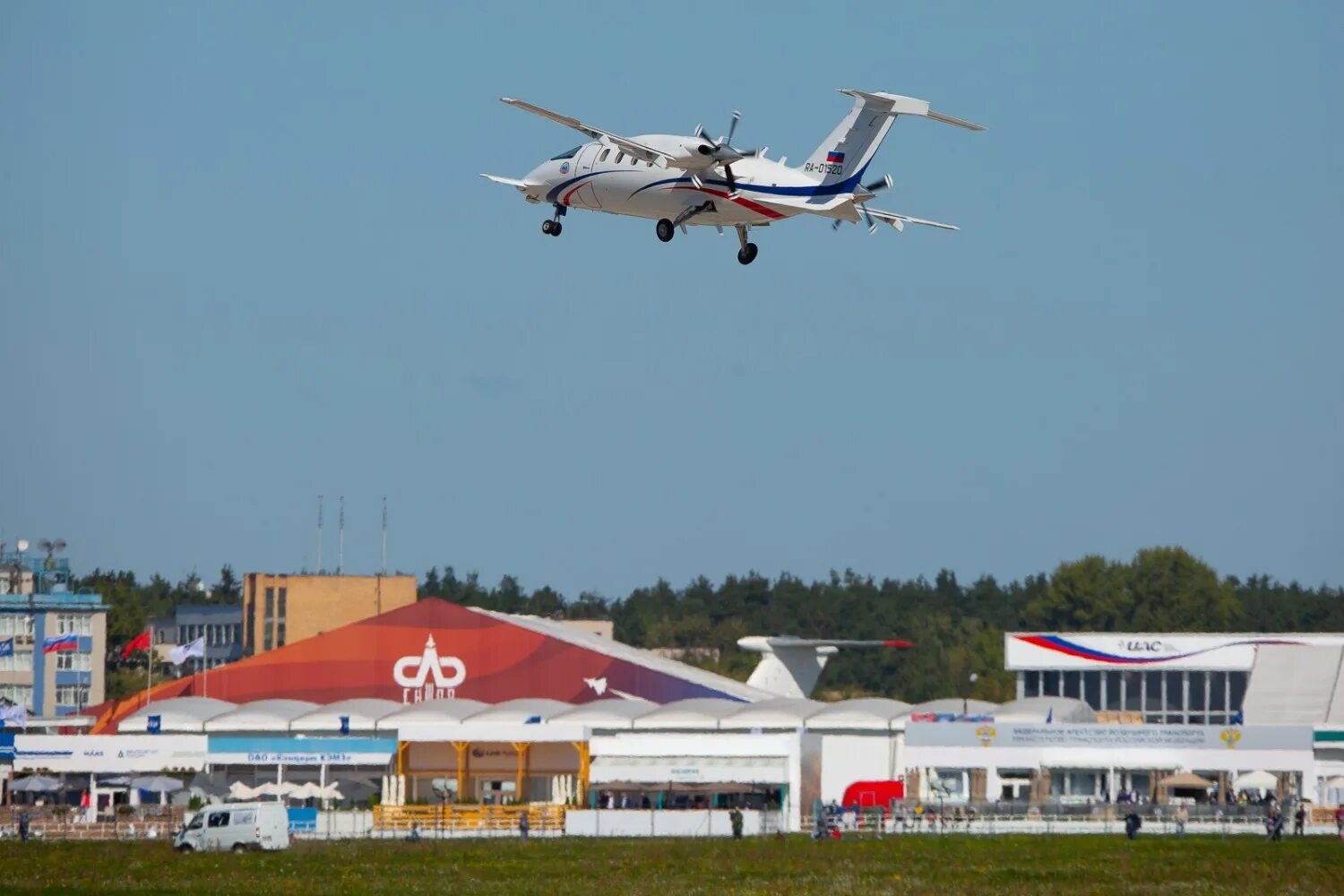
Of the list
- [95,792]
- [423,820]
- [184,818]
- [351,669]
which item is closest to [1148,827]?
[423,820]

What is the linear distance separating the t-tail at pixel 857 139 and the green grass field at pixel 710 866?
56.3 feet

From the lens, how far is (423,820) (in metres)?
78.4

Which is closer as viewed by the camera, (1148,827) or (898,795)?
(1148,827)

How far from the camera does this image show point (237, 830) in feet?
210

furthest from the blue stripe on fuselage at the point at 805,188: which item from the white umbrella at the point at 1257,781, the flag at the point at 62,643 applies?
the flag at the point at 62,643

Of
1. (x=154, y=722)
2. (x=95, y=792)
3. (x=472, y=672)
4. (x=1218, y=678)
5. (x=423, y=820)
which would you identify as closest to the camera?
(x=423, y=820)

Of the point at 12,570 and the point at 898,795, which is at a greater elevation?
the point at 12,570

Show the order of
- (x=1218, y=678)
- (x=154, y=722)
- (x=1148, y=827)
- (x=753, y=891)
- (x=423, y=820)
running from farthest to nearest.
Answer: (x=1218, y=678) → (x=154, y=722) → (x=423, y=820) → (x=1148, y=827) → (x=753, y=891)

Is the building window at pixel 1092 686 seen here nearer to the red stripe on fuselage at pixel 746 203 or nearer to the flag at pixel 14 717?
the flag at pixel 14 717

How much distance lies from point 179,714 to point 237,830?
112 ft

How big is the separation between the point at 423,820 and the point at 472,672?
29864 mm

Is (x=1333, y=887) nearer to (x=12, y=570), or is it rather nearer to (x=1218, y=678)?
(x=1218, y=678)

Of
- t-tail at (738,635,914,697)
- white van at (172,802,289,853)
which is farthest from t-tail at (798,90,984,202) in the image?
t-tail at (738,635,914,697)

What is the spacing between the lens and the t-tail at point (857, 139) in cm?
4953
